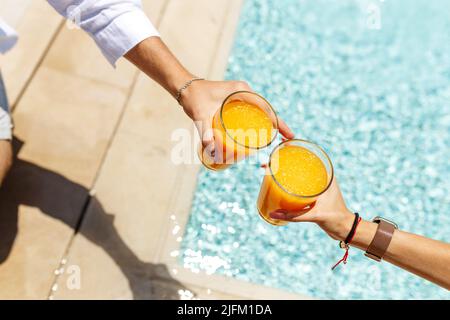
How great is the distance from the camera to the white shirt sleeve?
254 centimetres

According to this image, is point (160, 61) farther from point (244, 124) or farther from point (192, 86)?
point (244, 124)

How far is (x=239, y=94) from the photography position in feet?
8.19

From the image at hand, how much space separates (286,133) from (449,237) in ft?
10.5

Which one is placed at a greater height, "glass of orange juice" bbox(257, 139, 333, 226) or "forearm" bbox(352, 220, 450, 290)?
"glass of orange juice" bbox(257, 139, 333, 226)

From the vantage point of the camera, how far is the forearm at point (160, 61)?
8.66 ft

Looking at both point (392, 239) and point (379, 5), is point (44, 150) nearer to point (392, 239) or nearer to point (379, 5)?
point (392, 239)

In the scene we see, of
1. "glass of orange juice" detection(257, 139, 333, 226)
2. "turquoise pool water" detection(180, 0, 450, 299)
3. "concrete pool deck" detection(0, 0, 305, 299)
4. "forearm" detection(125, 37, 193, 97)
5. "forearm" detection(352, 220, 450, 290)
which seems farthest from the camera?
"turquoise pool water" detection(180, 0, 450, 299)

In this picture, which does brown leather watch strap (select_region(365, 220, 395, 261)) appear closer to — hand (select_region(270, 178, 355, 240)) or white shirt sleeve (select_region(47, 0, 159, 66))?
hand (select_region(270, 178, 355, 240))

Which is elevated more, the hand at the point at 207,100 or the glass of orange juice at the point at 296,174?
the hand at the point at 207,100

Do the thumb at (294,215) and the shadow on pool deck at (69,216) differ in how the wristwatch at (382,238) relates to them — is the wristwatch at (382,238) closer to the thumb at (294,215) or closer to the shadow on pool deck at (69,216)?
the thumb at (294,215)

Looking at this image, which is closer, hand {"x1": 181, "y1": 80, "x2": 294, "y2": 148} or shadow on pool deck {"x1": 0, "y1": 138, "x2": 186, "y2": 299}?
hand {"x1": 181, "y1": 80, "x2": 294, "y2": 148}

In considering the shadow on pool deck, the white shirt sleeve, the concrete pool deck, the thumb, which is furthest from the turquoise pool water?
the white shirt sleeve

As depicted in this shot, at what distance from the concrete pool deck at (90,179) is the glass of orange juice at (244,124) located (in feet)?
5.80

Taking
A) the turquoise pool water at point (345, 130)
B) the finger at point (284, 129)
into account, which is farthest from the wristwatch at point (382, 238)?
the turquoise pool water at point (345, 130)
